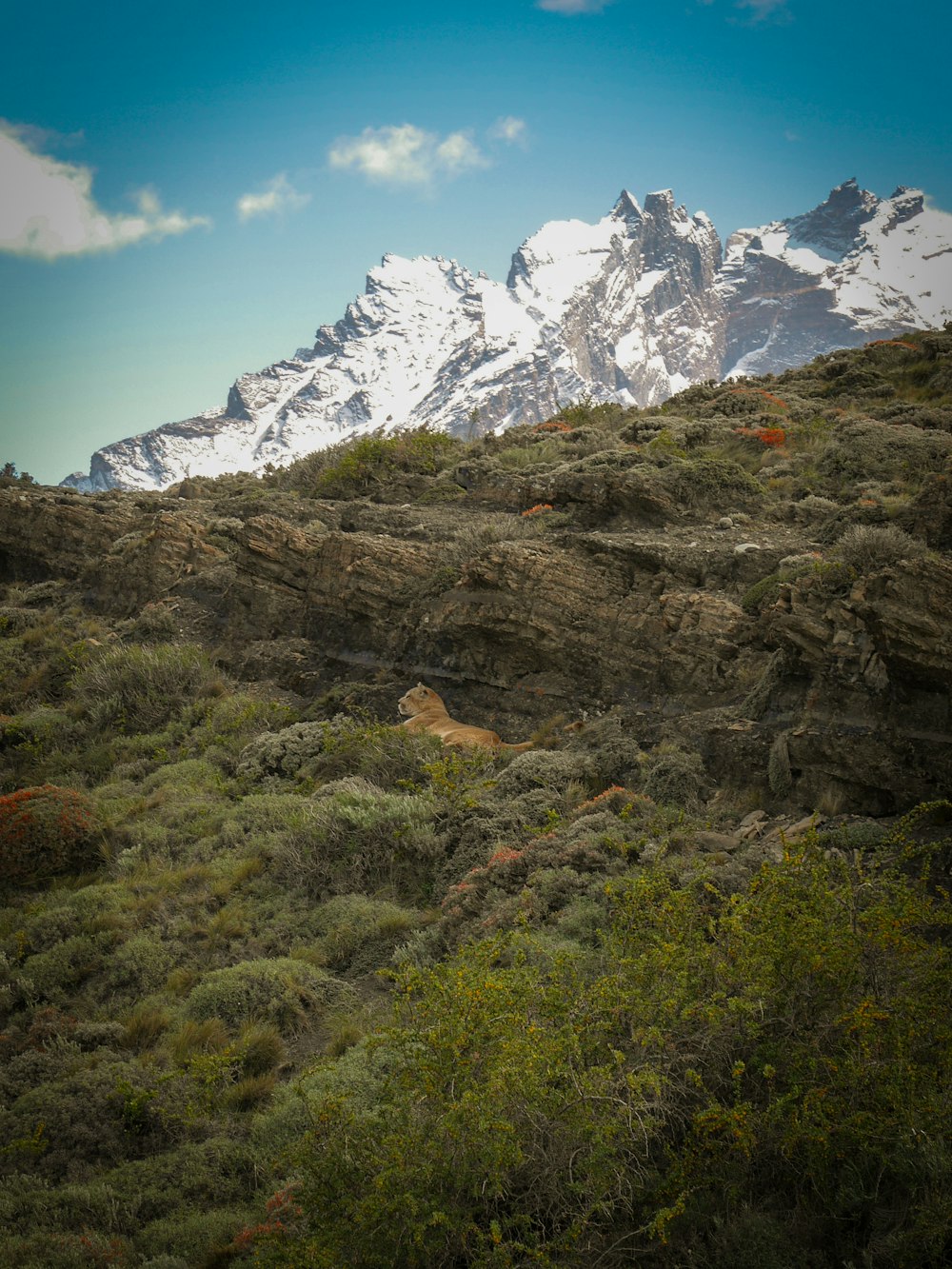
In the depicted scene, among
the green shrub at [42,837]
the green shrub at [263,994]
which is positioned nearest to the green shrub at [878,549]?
the green shrub at [263,994]

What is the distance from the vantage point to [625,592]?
32.8ft

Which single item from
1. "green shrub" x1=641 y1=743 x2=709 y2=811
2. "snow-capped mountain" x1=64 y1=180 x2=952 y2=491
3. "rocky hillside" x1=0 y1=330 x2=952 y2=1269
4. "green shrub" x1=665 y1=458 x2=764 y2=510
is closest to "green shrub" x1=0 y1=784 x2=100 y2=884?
"rocky hillside" x1=0 y1=330 x2=952 y2=1269

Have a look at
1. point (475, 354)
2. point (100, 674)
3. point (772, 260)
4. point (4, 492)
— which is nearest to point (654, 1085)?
point (100, 674)

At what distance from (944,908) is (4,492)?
71.5 feet

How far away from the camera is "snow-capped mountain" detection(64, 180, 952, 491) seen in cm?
12431

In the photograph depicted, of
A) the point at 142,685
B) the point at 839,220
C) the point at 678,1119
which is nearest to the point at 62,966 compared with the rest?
the point at 678,1119

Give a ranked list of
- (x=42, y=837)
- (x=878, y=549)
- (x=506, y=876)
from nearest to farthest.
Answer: (x=506, y=876), (x=878, y=549), (x=42, y=837)

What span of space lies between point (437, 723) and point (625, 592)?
120 inches

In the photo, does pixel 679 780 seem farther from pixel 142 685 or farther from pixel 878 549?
pixel 142 685

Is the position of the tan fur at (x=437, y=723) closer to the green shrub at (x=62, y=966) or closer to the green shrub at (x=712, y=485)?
the green shrub at (x=62, y=966)

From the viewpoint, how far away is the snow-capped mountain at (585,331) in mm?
124312

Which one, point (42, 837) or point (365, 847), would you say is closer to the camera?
point (365, 847)

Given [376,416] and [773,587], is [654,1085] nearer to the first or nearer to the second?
[773,587]

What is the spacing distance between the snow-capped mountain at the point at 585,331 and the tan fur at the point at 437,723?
101 m
